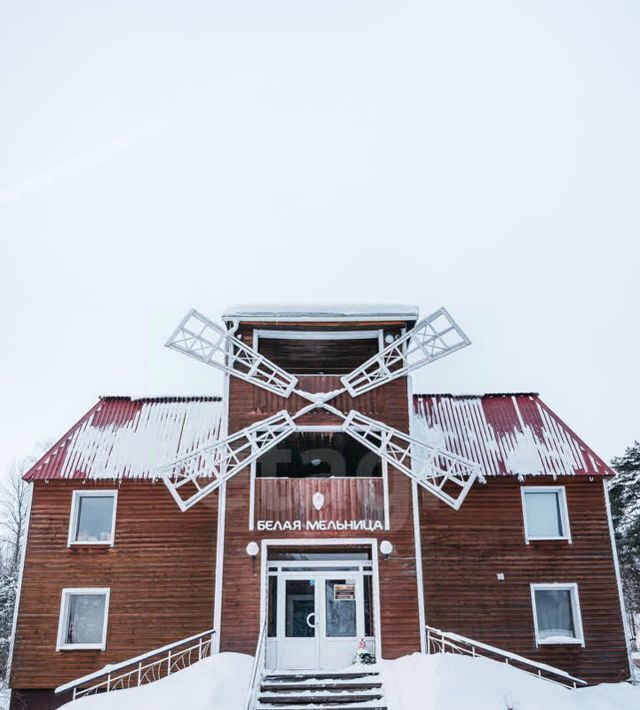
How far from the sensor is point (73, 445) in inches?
906

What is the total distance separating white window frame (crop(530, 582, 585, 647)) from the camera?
20469 mm

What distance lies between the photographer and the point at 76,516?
21875 millimetres

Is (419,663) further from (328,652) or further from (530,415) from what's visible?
(530,415)

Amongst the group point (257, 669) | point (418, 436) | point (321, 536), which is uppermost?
point (418, 436)

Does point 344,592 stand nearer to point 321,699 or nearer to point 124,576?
point 321,699

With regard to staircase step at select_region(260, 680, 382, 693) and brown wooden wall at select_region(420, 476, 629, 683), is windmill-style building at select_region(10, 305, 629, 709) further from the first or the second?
staircase step at select_region(260, 680, 382, 693)

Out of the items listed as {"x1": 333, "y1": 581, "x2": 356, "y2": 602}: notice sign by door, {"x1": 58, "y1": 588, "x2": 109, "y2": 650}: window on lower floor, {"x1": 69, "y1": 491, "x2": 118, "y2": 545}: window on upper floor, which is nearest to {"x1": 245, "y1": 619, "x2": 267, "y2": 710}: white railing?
{"x1": 333, "y1": 581, "x2": 356, "y2": 602}: notice sign by door

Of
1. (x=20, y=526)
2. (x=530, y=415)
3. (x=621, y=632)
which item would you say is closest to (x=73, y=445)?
(x=530, y=415)

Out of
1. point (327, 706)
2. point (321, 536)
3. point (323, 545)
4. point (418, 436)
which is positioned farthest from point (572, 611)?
point (327, 706)

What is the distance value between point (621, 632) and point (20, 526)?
3587cm

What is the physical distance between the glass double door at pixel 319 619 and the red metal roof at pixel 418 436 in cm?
484

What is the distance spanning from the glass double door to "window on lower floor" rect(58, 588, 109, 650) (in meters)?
5.41

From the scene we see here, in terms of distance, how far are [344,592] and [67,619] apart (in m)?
8.05

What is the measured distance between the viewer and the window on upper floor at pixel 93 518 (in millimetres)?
21656
